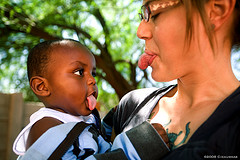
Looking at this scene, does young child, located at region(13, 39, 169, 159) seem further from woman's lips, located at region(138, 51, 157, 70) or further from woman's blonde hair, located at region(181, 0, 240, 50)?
woman's blonde hair, located at region(181, 0, 240, 50)

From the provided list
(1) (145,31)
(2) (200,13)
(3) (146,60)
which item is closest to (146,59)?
(3) (146,60)

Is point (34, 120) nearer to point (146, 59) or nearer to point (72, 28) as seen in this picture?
point (146, 59)

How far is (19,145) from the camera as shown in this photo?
5.16 ft

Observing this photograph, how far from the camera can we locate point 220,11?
1.32 m

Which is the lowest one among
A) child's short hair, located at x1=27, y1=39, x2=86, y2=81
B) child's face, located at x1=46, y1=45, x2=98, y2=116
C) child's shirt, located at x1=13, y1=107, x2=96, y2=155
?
child's shirt, located at x1=13, y1=107, x2=96, y2=155

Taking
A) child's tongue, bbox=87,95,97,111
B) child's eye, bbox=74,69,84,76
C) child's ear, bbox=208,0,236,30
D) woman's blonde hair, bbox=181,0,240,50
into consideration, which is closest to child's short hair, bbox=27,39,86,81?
child's eye, bbox=74,69,84,76

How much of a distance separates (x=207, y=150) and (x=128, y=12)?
20.1 ft

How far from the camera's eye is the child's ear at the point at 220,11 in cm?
130

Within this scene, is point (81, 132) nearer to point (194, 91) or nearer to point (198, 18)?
point (194, 91)

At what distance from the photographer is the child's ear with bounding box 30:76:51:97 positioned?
1.68m

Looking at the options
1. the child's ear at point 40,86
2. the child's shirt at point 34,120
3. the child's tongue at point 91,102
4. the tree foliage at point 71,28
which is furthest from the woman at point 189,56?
the tree foliage at point 71,28

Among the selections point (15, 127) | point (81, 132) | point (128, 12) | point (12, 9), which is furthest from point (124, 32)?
point (81, 132)

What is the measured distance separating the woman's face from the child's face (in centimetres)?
53

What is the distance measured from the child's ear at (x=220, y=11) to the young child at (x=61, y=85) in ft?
3.01
